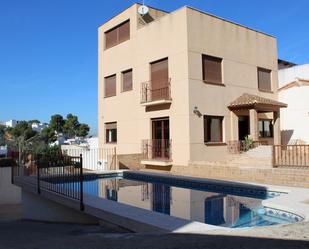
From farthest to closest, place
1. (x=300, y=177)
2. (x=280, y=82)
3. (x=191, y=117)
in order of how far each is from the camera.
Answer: (x=280, y=82), (x=191, y=117), (x=300, y=177)

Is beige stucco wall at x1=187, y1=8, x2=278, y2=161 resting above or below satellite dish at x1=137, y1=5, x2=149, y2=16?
below

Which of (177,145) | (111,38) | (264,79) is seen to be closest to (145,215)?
(177,145)

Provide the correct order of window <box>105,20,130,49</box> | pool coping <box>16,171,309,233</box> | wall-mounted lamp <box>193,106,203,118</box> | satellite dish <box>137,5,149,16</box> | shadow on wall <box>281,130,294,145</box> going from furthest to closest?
shadow on wall <box>281,130,294,145</box> < window <box>105,20,130,49</box> < satellite dish <box>137,5,149,16</box> < wall-mounted lamp <box>193,106,203,118</box> < pool coping <box>16,171,309,233</box>

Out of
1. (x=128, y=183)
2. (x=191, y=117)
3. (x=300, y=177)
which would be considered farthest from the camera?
(x=191, y=117)

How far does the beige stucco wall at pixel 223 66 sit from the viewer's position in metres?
18.1

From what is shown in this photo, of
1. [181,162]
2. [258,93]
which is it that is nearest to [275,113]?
[258,93]

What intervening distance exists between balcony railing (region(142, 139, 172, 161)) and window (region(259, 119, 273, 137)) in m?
6.89

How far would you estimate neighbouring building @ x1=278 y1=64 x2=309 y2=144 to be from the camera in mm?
22594

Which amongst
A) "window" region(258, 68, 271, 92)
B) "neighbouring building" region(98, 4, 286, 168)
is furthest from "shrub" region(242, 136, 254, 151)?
"window" region(258, 68, 271, 92)

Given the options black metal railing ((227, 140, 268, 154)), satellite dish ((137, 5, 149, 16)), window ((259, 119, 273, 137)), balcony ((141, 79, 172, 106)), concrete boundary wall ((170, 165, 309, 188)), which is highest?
satellite dish ((137, 5, 149, 16))

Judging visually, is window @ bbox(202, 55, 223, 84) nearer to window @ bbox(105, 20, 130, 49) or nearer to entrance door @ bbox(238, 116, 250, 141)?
entrance door @ bbox(238, 116, 250, 141)

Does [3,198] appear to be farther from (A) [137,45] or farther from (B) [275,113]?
(B) [275,113]

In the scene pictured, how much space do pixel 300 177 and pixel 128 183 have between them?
23.6 feet

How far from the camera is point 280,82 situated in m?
26.8
